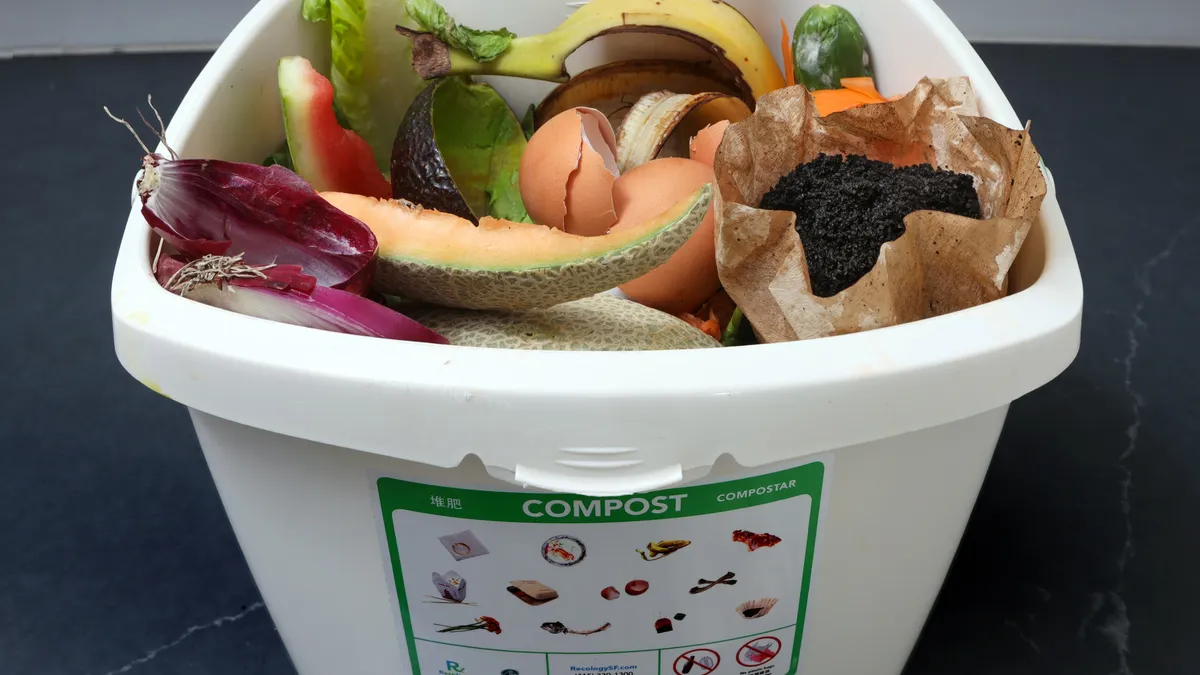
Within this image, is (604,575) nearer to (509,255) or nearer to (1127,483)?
(509,255)

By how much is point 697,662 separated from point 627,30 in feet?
1.46

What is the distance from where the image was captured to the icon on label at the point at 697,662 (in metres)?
0.48

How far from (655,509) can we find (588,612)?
7 cm

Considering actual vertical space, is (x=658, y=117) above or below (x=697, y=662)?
above

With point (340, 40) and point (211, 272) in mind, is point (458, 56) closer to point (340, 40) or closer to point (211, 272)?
point (340, 40)

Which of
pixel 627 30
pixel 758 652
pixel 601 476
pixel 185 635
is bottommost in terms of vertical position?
pixel 185 635

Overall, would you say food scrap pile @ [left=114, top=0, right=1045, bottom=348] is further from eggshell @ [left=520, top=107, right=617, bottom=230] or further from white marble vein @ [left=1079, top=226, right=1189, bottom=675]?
white marble vein @ [left=1079, top=226, right=1189, bottom=675]

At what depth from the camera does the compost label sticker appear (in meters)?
0.42

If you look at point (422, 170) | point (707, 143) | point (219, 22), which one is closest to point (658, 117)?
point (707, 143)

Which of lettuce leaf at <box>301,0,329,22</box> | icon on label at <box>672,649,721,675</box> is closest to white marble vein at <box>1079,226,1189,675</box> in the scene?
icon on label at <box>672,649,721,675</box>

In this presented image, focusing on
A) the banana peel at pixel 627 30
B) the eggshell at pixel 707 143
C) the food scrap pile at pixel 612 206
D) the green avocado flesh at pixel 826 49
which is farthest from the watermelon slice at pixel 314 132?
the green avocado flesh at pixel 826 49

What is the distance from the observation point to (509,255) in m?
0.46

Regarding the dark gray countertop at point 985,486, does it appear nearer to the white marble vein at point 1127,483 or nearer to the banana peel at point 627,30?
the white marble vein at point 1127,483

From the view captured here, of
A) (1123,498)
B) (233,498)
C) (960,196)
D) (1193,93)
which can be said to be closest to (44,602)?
(233,498)
